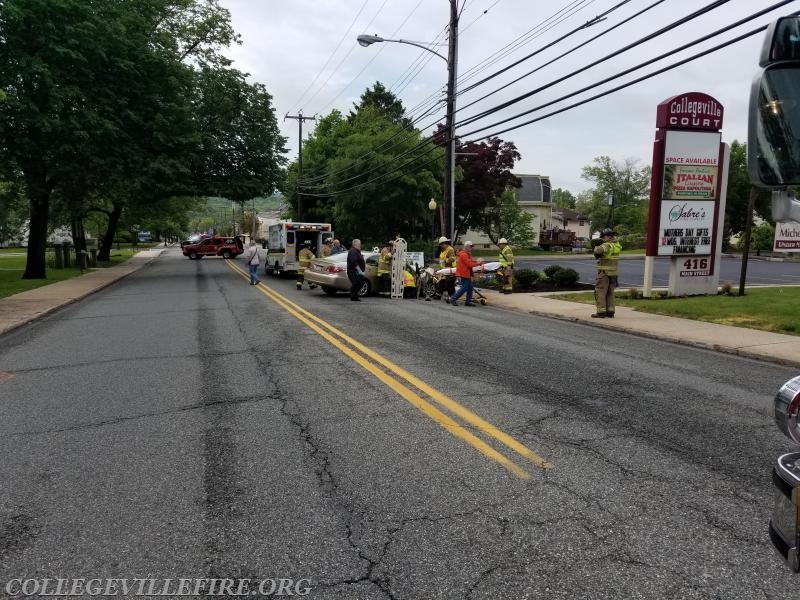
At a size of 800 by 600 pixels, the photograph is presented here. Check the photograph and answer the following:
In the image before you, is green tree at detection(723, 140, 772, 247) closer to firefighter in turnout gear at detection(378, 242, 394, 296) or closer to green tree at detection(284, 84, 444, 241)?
green tree at detection(284, 84, 444, 241)

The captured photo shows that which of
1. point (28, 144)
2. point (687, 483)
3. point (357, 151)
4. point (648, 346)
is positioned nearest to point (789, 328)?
point (648, 346)

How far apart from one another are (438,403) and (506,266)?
13.9 m

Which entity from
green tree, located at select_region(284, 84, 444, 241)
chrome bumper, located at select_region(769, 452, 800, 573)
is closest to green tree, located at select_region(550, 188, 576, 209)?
green tree, located at select_region(284, 84, 444, 241)

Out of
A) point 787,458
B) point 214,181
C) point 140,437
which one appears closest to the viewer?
point 787,458

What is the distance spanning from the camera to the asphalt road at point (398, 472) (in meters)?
2.95

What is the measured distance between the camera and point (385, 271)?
715 inches

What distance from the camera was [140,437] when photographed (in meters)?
4.88

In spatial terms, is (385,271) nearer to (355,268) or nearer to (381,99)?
(355,268)

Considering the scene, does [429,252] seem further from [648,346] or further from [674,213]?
[648,346]

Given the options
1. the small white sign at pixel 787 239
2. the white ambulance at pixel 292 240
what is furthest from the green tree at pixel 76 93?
the small white sign at pixel 787 239

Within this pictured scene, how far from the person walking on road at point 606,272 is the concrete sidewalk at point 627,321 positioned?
30 cm

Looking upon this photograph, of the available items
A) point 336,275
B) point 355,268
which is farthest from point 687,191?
point 336,275

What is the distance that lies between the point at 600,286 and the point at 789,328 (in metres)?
3.56
